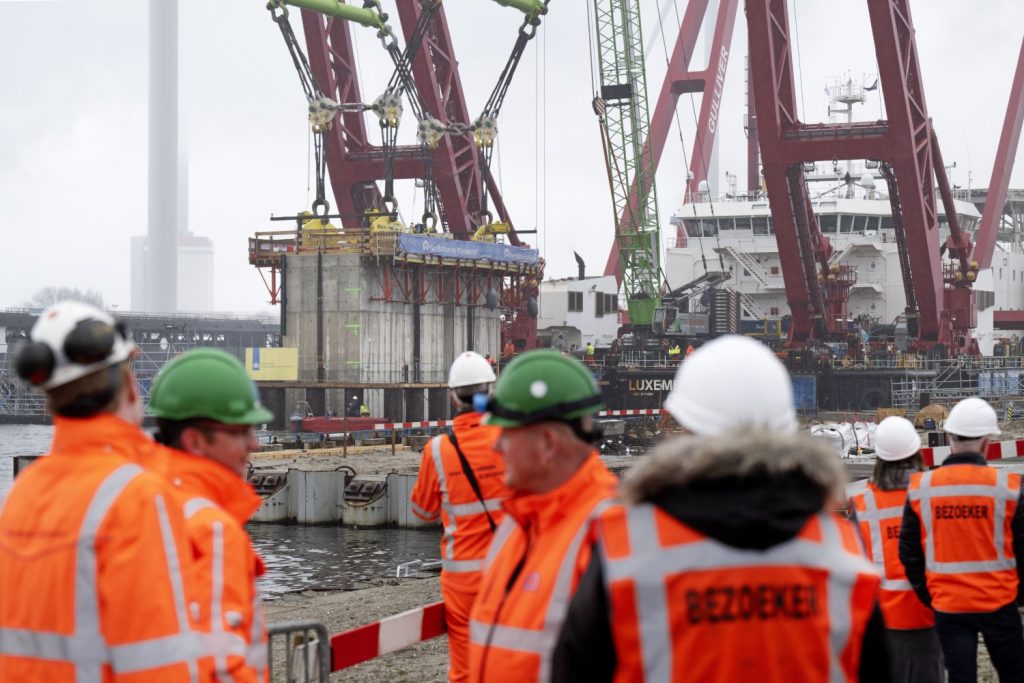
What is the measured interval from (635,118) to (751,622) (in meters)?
55.1

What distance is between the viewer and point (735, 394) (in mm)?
2445

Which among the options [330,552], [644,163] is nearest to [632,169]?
[644,163]

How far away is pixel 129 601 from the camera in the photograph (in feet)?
8.89

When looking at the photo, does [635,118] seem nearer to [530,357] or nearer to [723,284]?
[723,284]

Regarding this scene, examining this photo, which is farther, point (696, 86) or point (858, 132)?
point (696, 86)

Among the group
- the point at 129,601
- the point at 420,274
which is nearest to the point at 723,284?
the point at 420,274

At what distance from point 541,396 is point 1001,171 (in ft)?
196

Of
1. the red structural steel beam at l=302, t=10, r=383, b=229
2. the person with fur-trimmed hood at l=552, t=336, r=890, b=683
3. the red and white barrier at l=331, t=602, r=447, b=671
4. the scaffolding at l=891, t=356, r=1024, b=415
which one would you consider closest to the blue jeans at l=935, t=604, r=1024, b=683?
the red and white barrier at l=331, t=602, r=447, b=671

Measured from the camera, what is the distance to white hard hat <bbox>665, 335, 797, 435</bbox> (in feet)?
7.99

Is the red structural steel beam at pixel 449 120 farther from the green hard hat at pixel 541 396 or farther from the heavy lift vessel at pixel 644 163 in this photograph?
the green hard hat at pixel 541 396

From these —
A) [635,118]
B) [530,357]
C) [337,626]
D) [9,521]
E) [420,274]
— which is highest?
[635,118]

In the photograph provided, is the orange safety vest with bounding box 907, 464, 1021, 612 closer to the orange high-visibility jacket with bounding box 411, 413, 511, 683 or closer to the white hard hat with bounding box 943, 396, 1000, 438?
the white hard hat with bounding box 943, 396, 1000, 438

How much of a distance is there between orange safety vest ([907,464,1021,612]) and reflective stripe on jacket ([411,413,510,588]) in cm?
173

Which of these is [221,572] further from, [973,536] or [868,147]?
[868,147]
